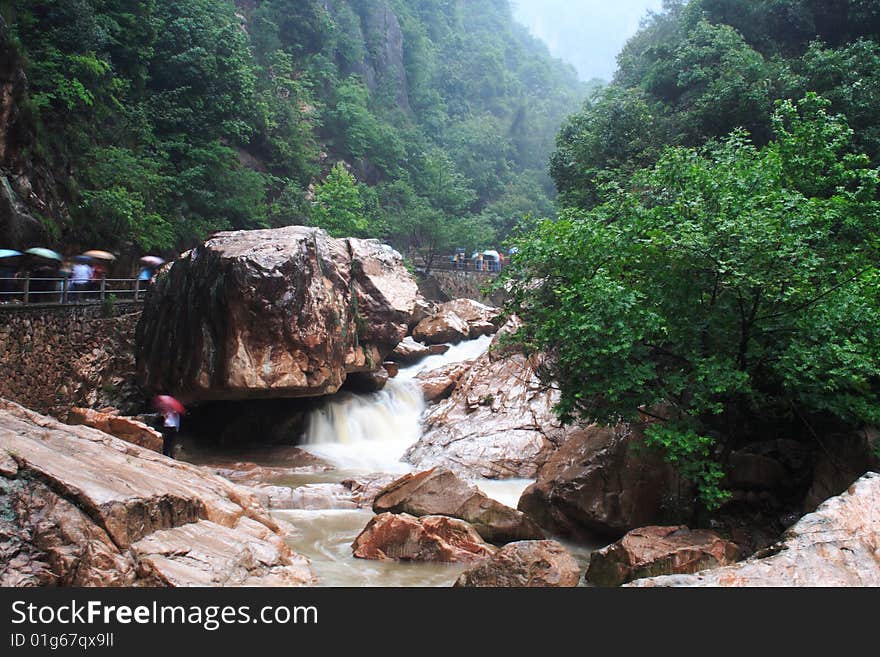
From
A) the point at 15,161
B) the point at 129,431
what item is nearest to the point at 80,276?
the point at 15,161

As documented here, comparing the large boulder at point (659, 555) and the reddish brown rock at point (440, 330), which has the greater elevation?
the reddish brown rock at point (440, 330)

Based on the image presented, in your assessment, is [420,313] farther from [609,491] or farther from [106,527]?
[106,527]

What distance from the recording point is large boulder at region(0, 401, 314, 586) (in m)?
5.07

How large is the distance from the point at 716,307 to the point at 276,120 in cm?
2752

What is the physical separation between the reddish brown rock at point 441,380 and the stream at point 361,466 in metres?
0.25

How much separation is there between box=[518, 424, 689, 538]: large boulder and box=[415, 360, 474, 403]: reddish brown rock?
7902 millimetres

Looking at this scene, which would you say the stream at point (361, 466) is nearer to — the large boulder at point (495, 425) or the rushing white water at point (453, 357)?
the rushing white water at point (453, 357)

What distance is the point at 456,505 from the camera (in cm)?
980

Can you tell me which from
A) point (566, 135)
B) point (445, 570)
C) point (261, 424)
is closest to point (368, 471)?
point (261, 424)

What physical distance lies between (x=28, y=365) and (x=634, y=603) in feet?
44.6

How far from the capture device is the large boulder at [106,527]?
5.07 m

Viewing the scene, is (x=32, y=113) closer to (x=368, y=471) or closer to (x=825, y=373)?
(x=368, y=471)

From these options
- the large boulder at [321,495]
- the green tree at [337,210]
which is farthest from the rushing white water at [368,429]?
the green tree at [337,210]

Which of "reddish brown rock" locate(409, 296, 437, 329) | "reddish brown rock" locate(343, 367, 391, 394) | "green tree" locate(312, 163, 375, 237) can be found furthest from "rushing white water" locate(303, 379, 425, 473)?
"green tree" locate(312, 163, 375, 237)
